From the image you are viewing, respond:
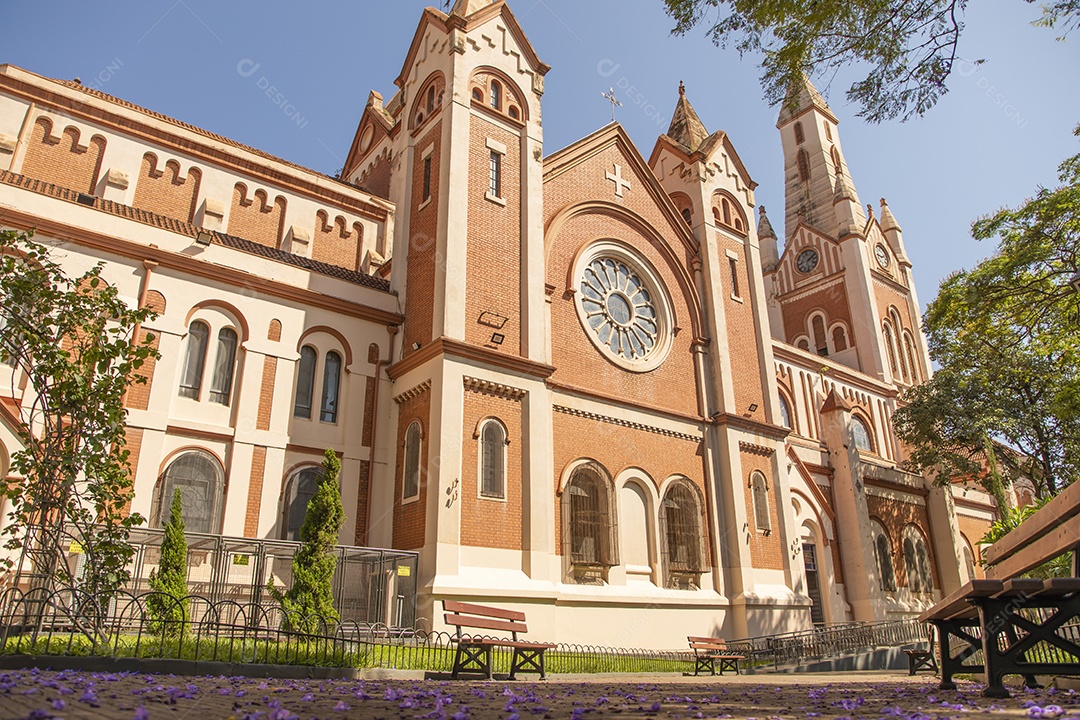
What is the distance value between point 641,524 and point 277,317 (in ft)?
35.5

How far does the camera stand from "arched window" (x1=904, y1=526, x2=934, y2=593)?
30469 millimetres

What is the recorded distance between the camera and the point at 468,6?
21906mm

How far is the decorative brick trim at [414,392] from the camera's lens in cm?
1747

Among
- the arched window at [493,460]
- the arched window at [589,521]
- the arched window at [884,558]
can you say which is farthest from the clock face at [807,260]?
the arched window at [493,460]

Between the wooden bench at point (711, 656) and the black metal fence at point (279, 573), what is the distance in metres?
6.04

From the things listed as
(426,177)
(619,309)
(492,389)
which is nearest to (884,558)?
(619,309)

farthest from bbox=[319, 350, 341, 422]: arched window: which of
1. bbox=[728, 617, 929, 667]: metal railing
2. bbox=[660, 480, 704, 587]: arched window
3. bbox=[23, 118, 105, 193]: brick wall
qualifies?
bbox=[728, 617, 929, 667]: metal railing

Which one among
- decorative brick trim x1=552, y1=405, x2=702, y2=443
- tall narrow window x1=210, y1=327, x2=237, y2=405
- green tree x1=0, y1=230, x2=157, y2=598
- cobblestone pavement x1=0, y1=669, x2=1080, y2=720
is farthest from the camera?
decorative brick trim x1=552, y1=405, x2=702, y2=443

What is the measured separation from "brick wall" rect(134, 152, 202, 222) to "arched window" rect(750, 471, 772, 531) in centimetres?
1864

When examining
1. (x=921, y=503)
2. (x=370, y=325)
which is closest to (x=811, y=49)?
(x=370, y=325)

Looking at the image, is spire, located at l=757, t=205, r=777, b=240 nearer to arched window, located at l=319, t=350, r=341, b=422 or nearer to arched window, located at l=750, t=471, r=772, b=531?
arched window, located at l=750, t=471, r=772, b=531

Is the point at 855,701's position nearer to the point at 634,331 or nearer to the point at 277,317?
the point at 277,317

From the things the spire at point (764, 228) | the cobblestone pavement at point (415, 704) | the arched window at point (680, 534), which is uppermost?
the spire at point (764, 228)

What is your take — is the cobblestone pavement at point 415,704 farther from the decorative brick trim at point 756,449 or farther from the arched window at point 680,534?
the decorative brick trim at point 756,449
